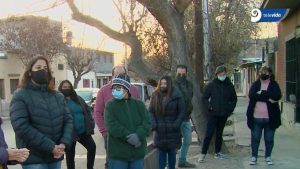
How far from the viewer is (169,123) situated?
6.96m

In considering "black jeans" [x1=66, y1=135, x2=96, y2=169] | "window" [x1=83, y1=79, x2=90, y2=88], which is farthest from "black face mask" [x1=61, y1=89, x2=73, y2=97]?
"window" [x1=83, y1=79, x2=90, y2=88]

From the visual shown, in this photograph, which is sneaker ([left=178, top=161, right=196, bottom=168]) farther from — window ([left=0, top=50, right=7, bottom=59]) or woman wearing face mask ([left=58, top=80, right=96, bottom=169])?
window ([left=0, top=50, right=7, bottom=59])

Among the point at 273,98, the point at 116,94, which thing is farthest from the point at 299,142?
the point at 116,94

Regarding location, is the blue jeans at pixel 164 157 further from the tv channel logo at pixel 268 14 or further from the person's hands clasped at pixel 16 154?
the tv channel logo at pixel 268 14

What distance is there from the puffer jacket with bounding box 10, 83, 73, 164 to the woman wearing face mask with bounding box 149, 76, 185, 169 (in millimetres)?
2252

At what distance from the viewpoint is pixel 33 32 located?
37.0 meters

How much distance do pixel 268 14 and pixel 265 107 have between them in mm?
4724

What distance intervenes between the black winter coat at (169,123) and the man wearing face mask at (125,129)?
144 centimetres

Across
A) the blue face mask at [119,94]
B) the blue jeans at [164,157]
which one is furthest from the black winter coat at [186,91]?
the blue face mask at [119,94]

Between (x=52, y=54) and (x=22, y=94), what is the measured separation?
34825mm

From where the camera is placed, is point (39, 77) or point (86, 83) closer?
point (39, 77)

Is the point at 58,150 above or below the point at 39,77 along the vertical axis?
below

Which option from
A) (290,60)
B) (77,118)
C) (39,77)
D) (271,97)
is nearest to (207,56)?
(290,60)

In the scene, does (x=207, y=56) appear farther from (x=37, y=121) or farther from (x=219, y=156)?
(x=37, y=121)
